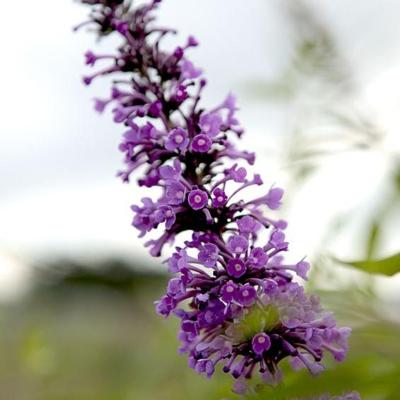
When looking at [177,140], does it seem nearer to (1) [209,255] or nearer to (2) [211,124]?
(2) [211,124]

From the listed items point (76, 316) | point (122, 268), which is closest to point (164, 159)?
point (122, 268)

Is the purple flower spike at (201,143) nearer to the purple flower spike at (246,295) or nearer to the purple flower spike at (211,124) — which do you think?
the purple flower spike at (211,124)

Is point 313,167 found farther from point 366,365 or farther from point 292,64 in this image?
point 366,365

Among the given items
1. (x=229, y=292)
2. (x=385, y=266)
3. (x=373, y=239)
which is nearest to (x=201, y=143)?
(x=229, y=292)

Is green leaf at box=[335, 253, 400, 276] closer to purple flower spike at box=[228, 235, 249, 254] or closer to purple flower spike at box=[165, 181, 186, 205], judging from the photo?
purple flower spike at box=[228, 235, 249, 254]

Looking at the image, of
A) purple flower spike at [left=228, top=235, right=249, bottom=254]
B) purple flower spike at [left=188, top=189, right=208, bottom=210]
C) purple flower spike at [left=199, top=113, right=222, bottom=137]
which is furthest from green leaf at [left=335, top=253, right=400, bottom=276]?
purple flower spike at [left=199, top=113, right=222, bottom=137]

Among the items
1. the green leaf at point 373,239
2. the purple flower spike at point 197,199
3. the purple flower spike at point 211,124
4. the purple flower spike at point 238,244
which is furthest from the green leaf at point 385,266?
the purple flower spike at point 211,124
